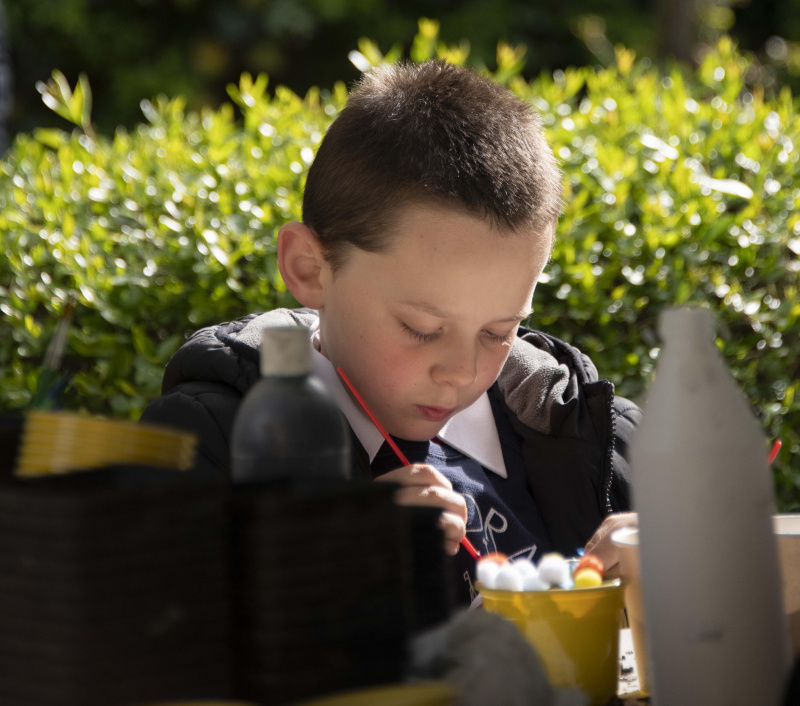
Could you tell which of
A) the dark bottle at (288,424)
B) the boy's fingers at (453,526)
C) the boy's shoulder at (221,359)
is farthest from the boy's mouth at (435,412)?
the dark bottle at (288,424)

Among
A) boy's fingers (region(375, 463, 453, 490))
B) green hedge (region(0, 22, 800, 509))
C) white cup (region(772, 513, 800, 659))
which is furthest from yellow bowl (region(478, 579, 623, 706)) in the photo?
green hedge (region(0, 22, 800, 509))

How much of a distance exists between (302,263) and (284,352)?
893 millimetres

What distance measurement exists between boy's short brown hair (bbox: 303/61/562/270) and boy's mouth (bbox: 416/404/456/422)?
257mm

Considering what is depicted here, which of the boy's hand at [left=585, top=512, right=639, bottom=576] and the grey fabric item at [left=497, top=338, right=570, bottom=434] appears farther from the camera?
the grey fabric item at [left=497, top=338, right=570, bottom=434]

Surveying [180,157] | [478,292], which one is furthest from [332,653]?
[180,157]

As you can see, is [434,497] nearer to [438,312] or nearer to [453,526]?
[453,526]

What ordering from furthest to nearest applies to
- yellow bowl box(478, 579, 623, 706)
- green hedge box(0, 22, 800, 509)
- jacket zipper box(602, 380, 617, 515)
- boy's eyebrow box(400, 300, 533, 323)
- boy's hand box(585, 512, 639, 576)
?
green hedge box(0, 22, 800, 509) < jacket zipper box(602, 380, 617, 515) < boy's eyebrow box(400, 300, 533, 323) < boy's hand box(585, 512, 639, 576) < yellow bowl box(478, 579, 623, 706)

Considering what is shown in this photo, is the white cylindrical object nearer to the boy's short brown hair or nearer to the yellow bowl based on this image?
the yellow bowl

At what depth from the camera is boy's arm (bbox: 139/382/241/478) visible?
1359mm

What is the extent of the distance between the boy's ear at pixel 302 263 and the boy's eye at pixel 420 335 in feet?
0.83

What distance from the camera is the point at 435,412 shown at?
56.4 inches

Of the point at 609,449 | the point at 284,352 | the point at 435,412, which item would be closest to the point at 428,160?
the point at 435,412

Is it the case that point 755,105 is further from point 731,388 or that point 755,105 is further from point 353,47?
point 353,47

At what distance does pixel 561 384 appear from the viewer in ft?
5.60
